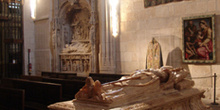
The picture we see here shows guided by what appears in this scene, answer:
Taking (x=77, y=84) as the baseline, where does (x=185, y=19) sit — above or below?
above

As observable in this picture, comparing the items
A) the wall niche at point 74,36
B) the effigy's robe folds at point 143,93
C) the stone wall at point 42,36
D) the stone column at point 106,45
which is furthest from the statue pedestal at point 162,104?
the stone wall at point 42,36

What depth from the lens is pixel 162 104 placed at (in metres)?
3.43

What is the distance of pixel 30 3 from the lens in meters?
12.3

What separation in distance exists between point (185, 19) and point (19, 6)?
8645 millimetres

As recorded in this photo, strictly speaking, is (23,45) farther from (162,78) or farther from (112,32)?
(162,78)

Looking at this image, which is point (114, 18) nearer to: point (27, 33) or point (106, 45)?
point (106, 45)

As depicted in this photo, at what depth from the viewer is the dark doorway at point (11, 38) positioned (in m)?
11.4

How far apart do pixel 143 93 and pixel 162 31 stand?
4.53 meters

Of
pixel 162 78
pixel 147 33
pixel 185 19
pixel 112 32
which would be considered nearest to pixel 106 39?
pixel 112 32

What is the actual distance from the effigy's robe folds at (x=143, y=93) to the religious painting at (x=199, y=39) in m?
2.58

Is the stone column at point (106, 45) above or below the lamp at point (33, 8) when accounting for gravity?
below

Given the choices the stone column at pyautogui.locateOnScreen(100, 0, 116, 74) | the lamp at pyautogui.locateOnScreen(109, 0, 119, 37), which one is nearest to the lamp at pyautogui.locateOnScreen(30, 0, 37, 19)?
the stone column at pyautogui.locateOnScreen(100, 0, 116, 74)

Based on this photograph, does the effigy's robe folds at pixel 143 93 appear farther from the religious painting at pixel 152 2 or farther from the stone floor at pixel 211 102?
the religious painting at pixel 152 2

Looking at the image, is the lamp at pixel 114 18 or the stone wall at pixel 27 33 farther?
the stone wall at pixel 27 33
